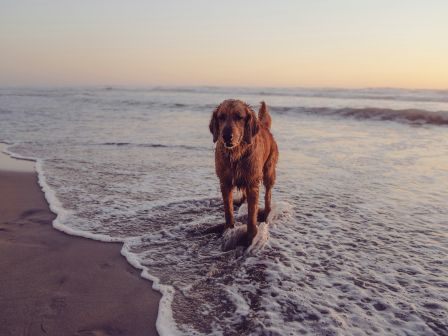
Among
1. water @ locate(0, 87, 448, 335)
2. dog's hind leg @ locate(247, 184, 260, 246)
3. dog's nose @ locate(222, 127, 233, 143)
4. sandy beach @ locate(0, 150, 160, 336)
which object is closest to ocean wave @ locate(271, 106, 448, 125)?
water @ locate(0, 87, 448, 335)

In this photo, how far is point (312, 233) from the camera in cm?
493

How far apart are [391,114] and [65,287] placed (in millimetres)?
19272

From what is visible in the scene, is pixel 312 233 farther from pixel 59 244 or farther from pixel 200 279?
pixel 59 244

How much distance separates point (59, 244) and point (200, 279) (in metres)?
1.77

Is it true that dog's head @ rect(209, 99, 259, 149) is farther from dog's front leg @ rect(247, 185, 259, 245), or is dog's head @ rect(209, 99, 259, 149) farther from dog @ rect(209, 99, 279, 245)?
dog's front leg @ rect(247, 185, 259, 245)

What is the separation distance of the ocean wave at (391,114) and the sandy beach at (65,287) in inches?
652

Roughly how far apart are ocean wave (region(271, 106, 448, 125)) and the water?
7.51 metres

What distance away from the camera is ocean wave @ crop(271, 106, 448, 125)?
17.7m

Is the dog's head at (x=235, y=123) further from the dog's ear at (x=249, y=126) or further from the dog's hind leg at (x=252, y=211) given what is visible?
the dog's hind leg at (x=252, y=211)

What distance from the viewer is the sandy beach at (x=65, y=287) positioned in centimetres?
298

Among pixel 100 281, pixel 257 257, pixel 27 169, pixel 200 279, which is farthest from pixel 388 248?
pixel 27 169

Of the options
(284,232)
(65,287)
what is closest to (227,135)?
(284,232)

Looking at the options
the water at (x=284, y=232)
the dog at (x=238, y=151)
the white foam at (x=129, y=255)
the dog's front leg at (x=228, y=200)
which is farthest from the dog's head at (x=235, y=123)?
the white foam at (x=129, y=255)

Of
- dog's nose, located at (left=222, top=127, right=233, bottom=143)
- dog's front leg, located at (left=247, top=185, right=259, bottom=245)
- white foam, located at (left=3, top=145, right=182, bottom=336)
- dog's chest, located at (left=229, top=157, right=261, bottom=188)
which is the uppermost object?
dog's nose, located at (left=222, top=127, right=233, bottom=143)
